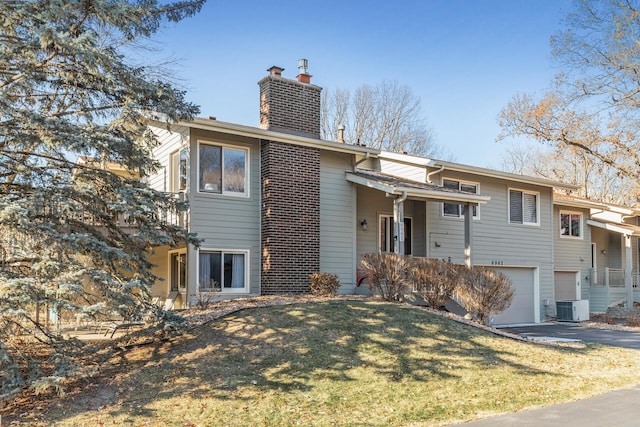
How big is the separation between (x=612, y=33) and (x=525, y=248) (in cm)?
962

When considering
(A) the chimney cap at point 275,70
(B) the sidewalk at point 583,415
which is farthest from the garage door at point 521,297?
(B) the sidewalk at point 583,415

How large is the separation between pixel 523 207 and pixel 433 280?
30.4 ft

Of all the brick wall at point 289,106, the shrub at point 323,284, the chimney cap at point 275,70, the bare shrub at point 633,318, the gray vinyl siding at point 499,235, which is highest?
the chimney cap at point 275,70

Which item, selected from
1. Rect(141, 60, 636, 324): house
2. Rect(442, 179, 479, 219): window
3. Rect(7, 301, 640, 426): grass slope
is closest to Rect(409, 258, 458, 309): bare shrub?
Rect(141, 60, 636, 324): house

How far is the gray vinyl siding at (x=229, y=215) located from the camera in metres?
13.4

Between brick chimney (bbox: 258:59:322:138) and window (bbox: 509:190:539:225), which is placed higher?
brick chimney (bbox: 258:59:322:138)

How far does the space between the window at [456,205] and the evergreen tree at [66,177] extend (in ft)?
35.4

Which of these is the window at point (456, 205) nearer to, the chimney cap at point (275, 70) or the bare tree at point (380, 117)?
the chimney cap at point (275, 70)

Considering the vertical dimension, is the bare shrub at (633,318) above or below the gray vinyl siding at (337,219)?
below

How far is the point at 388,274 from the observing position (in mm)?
13359

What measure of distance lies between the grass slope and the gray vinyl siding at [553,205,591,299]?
1245 cm

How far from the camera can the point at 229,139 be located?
45.9 feet

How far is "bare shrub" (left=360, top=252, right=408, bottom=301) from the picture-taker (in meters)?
13.3

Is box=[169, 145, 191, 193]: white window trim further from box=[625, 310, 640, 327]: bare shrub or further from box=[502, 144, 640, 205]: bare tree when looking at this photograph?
box=[502, 144, 640, 205]: bare tree
